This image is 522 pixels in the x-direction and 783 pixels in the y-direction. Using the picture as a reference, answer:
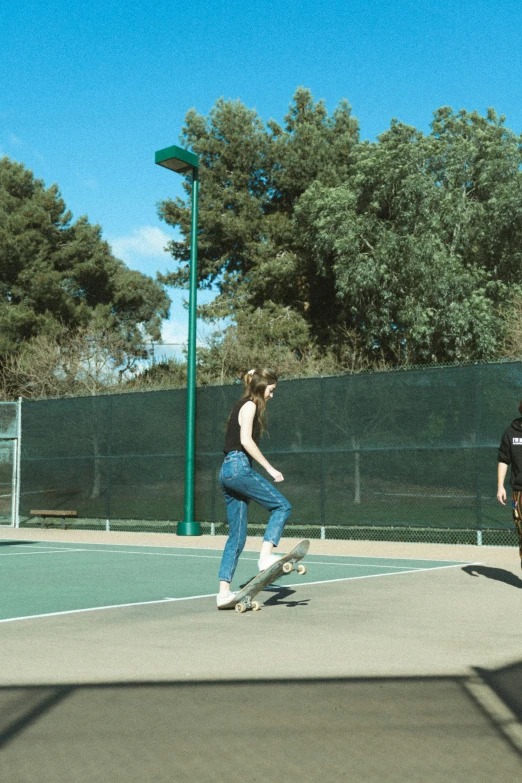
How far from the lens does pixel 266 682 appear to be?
15.7 ft

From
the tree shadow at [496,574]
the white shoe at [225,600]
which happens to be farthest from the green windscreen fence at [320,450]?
the white shoe at [225,600]

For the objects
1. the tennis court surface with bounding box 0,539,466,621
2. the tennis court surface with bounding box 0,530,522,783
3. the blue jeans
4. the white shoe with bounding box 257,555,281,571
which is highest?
the blue jeans

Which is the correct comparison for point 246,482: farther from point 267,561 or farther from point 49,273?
point 49,273

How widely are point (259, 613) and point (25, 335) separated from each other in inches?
1322

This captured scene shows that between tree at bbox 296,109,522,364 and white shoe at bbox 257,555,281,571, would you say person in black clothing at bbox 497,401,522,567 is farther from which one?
tree at bbox 296,109,522,364

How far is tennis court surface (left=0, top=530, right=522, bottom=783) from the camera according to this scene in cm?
356

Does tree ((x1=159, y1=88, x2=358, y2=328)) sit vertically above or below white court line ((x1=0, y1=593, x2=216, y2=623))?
above

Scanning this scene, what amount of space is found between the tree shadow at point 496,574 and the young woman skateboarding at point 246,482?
2860 mm

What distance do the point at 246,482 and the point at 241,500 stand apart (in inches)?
9.5

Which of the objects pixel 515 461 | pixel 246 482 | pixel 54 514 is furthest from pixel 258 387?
pixel 54 514

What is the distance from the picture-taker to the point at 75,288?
43531 mm

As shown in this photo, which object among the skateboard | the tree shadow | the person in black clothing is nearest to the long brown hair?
the skateboard

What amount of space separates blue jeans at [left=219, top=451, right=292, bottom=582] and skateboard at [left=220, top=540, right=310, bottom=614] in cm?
17

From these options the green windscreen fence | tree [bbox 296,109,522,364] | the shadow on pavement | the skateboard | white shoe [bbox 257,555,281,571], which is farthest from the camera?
tree [bbox 296,109,522,364]
